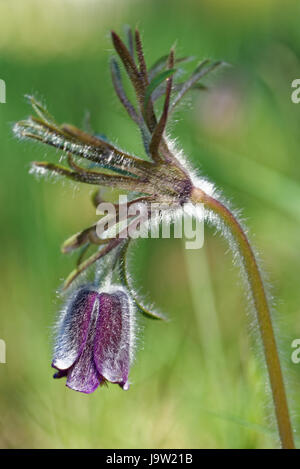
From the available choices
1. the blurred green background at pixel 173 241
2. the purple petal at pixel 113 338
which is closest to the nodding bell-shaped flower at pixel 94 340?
the purple petal at pixel 113 338

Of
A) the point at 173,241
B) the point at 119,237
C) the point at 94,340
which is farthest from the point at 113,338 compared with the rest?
the point at 173,241

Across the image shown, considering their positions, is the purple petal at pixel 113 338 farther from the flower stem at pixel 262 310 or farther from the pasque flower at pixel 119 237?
the flower stem at pixel 262 310

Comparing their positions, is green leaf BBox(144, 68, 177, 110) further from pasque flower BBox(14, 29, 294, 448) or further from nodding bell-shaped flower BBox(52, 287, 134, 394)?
nodding bell-shaped flower BBox(52, 287, 134, 394)

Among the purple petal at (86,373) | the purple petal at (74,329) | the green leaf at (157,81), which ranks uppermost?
the green leaf at (157,81)

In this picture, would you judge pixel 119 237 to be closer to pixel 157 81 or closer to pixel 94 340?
pixel 94 340

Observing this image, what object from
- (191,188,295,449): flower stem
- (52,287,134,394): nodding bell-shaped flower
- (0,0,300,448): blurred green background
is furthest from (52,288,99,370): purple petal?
(191,188,295,449): flower stem
